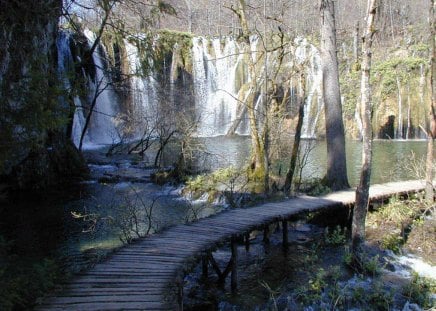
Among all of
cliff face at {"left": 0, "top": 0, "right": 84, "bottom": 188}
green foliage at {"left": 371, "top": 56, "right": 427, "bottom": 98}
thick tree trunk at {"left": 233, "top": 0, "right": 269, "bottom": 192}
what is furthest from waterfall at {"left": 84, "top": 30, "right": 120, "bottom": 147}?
cliff face at {"left": 0, "top": 0, "right": 84, "bottom": 188}

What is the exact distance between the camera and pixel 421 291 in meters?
6.48

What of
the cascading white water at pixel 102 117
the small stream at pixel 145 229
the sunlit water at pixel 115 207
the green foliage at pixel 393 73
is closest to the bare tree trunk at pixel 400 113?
the green foliage at pixel 393 73

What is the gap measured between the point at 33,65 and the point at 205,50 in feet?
109

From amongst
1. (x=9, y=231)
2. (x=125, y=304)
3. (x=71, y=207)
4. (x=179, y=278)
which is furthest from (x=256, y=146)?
(x=125, y=304)

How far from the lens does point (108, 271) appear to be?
5371 mm

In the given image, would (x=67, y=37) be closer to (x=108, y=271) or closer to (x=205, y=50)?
(x=205, y=50)

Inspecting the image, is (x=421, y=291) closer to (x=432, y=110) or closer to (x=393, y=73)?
(x=432, y=110)

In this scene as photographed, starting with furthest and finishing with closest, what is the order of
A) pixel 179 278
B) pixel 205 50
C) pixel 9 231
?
pixel 205 50 < pixel 9 231 < pixel 179 278

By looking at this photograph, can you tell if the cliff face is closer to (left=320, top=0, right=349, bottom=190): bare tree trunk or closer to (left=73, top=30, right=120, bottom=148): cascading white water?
(left=320, top=0, right=349, bottom=190): bare tree trunk

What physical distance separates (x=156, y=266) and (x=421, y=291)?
3.75 meters

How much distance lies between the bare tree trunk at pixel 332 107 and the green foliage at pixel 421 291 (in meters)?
4.93

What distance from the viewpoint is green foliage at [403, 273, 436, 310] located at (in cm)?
621

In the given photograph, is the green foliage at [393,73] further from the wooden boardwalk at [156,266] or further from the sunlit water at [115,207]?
the wooden boardwalk at [156,266]

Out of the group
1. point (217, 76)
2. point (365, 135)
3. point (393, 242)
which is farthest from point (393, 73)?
point (365, 135)
